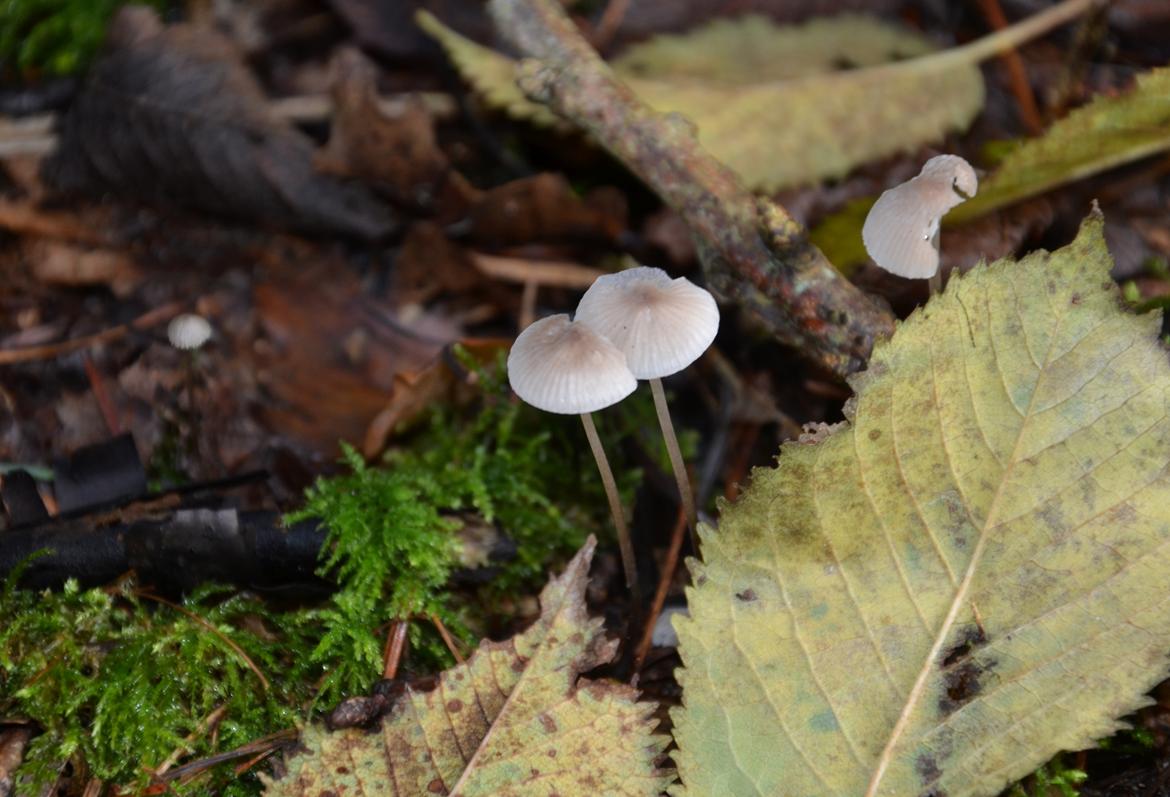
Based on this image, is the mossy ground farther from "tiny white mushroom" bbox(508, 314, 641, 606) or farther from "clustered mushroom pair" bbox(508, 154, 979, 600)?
"tiny white mushroom" bbox(508, 314, 641, 606)

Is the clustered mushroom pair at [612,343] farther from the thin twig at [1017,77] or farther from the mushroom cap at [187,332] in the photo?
the thin twig at [1017,77]

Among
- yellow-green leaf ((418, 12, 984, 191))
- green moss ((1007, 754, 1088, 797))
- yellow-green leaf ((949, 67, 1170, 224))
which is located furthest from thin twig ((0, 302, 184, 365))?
green moss ((1007, 754, 1088, 797))

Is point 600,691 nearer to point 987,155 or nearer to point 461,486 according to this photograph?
point 461,486

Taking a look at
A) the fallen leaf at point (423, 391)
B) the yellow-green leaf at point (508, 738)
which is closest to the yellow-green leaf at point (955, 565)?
the yellow-green leaf at point (508, 738)

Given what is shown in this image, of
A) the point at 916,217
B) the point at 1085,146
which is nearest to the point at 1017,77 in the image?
the point at 1085,146

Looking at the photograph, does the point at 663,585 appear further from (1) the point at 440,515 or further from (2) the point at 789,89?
(2) the point at 789,89

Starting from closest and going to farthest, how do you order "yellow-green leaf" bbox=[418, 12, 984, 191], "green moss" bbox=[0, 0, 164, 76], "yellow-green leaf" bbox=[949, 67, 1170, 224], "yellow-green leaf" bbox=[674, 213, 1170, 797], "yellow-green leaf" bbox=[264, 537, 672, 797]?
1. "yellow-green leaf" bbox=[674, 213, 1170, 797]
2. "yellow-green leaf" bbox=[264, 537, 672, 797]
3. "yellow-green leaf" bbox=[949, 67, 1170, 224]
4. "yellow-green leaf" bbox=[418, 12, 984, 191]
5. "green moss" bbox=[0, 0, 164, 76]

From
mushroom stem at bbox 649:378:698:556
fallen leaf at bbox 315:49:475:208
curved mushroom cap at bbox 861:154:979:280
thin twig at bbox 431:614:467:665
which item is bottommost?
thin twig at bbox 431:614:467:665
